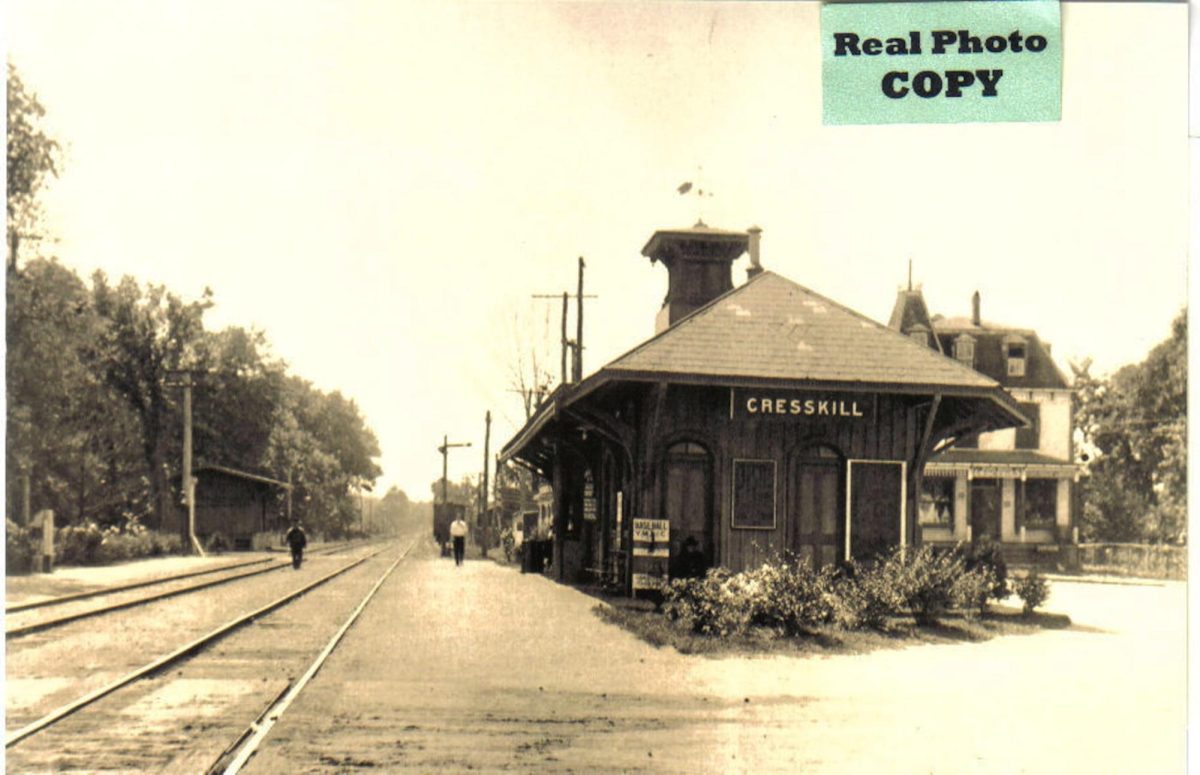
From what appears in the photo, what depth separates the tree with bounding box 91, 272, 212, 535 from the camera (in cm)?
4697

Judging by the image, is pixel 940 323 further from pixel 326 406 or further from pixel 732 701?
pixel 326 406

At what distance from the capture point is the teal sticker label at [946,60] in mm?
8875

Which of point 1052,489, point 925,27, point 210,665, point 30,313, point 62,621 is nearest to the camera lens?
point 925,27

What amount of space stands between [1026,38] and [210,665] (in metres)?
8.82

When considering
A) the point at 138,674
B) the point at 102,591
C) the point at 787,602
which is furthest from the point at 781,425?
the point at 102,591

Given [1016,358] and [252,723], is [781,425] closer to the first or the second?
[1016,358]

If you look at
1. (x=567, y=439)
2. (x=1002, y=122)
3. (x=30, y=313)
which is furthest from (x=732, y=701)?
(x=30, y=313)

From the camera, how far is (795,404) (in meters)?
16.1

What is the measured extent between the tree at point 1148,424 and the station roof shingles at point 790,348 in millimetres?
1711

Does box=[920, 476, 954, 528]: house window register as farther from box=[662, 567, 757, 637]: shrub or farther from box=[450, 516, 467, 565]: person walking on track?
box=[662, 567, 757, 637]: shrub

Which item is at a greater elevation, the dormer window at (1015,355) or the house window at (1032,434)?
the dormer window at (1015,355)

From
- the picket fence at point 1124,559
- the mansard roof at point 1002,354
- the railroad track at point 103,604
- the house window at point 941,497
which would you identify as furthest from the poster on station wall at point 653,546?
the house window at point 941,497

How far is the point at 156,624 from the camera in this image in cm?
1589

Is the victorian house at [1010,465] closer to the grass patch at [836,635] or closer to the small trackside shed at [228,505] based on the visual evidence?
the grass patch at [836,635]
